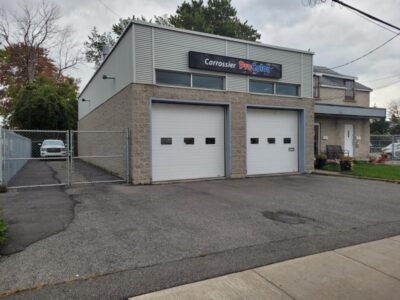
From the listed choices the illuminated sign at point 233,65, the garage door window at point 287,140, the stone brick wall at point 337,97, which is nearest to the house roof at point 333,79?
the stone brick wall at point 337,97

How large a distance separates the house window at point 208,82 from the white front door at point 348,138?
11966mm

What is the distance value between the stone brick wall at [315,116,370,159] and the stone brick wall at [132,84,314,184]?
5.41 m

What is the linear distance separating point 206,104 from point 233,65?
1.95 m

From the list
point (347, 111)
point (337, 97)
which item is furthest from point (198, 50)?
point (337, 97)

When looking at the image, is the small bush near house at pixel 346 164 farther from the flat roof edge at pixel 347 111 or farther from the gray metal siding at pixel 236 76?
the gray metal siding at pixel 236 76

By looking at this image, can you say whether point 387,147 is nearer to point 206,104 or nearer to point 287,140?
point 287,140

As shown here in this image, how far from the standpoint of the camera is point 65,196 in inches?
337

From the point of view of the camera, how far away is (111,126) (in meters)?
13.7

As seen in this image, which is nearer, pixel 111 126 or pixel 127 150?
pixel 127 150

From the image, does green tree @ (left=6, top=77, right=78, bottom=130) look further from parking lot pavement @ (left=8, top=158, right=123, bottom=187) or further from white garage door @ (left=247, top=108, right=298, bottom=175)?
white garage door @ (left=247, top=108, right=298, bottom=175)

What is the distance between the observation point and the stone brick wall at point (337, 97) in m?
20.6

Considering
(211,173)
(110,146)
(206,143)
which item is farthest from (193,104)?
(110,146)

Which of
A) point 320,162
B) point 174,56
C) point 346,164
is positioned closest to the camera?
point 174,56

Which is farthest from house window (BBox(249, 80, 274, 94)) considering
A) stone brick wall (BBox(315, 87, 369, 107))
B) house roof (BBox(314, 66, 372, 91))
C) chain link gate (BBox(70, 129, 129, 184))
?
house roof (BBox(314, 66, 372, 91))
